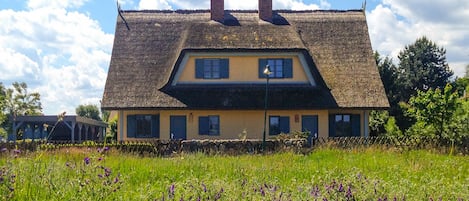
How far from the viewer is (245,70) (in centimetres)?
2980

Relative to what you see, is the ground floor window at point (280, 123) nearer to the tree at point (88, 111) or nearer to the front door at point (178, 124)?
the front door at point (178, 124)

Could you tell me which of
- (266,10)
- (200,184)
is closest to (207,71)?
(266,10)

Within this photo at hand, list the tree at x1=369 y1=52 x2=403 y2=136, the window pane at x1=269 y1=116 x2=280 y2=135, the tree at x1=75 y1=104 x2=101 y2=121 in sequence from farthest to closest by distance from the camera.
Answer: the tree at x1=75 y1=104 x2=101 y2=121 < the tree at x1=369 y1=52 x2=403 y2=136 < the window pane at x1=269 y1=116 x2=280 y2=135

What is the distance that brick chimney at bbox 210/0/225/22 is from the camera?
32944 millimetres

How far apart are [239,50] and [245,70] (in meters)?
1.13

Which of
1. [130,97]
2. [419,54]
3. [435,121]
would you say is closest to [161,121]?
[130,97]

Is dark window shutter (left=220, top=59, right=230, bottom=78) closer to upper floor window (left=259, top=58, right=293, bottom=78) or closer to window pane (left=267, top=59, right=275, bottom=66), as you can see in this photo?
upper floor window (left=259, top=58, right=293, bottom=78)

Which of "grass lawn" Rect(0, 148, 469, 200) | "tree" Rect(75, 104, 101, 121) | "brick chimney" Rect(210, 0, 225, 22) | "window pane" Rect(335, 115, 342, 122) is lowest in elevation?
"grass lawn" Rect(0, 148, 469, 200)

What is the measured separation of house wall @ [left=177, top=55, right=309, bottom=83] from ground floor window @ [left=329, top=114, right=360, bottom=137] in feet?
8.29

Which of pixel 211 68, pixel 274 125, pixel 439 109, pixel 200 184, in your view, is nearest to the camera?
pixel 200 184

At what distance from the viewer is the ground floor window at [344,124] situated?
3031cm

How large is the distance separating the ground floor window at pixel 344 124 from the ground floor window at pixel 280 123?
2424mm

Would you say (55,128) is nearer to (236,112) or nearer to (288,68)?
(236,112)

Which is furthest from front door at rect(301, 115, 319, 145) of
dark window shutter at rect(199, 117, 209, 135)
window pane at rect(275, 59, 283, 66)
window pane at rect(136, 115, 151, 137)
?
window pane at rect(136, 115, 151, 137)
